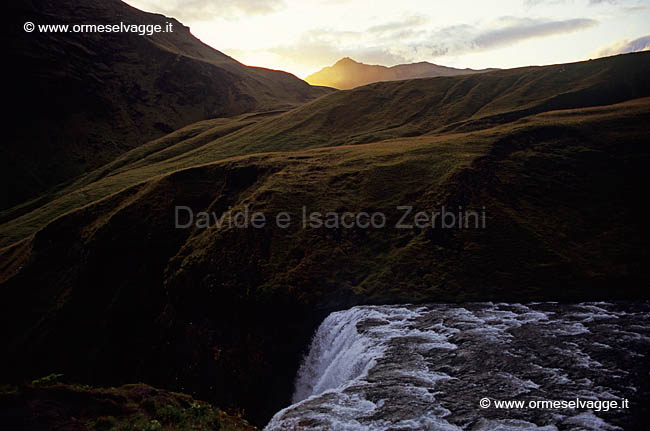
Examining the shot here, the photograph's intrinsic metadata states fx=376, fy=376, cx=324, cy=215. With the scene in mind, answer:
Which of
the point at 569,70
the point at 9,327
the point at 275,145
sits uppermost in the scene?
the point at 569,70

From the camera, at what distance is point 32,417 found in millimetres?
13656

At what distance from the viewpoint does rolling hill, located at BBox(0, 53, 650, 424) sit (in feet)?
111

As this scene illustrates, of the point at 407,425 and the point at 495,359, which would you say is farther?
the point at 495,359

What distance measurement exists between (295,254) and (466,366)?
22742 millimetres

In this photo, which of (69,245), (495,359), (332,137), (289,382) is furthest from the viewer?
(332,137)

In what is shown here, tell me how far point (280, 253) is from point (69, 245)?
4012 cm

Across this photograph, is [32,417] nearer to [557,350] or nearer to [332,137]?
[557,350]

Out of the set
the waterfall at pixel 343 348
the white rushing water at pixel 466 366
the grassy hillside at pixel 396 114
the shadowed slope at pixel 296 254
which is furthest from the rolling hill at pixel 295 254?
the grassy hillside at pixel 396 114

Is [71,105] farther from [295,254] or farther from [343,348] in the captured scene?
[343,348]

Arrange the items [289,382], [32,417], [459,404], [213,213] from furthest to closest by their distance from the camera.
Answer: [213,213], [289,382], [459,404], [32,417]

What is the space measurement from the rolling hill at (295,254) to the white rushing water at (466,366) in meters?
3.22

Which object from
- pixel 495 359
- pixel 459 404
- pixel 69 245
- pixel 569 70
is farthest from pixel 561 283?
pixel 569 70

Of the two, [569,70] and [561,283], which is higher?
[569,70]

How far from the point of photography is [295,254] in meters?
40.4
